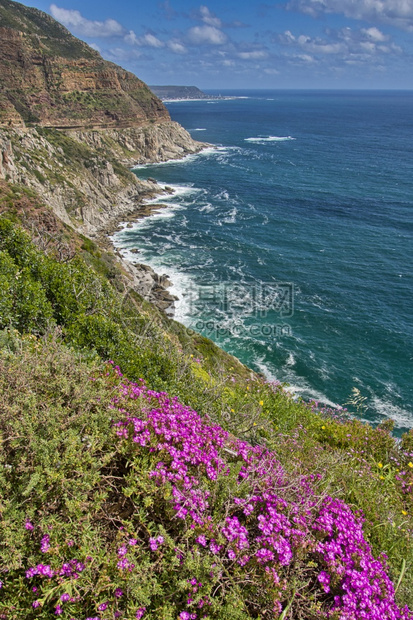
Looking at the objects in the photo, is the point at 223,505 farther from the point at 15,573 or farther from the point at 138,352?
the point at 138,352

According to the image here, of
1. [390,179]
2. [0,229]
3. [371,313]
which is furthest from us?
[390,179]

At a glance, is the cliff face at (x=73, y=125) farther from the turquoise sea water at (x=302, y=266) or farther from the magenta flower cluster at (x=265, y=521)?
the magenta flower cluster at (x=265, y=521)

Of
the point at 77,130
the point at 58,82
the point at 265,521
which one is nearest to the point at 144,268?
the point at 265,521

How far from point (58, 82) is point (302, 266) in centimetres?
8183

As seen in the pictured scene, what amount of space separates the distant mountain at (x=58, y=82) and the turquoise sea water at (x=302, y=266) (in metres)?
20.6

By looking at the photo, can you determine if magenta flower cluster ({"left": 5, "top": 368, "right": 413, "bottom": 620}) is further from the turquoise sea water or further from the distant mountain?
the distant mountain

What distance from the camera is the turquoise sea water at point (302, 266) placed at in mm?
31531

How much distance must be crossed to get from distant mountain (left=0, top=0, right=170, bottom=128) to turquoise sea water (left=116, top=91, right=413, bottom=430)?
20650mm

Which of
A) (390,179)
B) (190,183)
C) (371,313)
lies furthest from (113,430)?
(390,179)

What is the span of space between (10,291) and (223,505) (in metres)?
8.37

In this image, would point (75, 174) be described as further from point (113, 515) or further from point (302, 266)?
point (113, 515)

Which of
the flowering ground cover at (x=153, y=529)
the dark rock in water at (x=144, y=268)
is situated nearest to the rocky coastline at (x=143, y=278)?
the dark rock in water at (x=144, y=268)

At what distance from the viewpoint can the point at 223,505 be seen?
4.33 m

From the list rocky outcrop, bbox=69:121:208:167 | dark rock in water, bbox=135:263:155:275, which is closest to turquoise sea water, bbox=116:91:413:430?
dark rock in water, bbox=135:263:155:275
